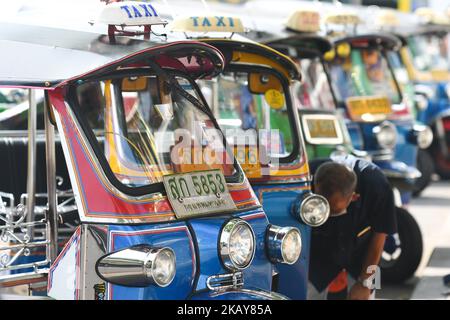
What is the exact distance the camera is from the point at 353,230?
698 cm

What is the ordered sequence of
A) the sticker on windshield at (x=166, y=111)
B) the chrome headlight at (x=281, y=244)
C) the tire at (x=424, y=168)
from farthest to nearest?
the tire at (x=424, y=168)
the sticker on windshield at (x=166, y=111)
the chrome headlight at (x=281, y=244)

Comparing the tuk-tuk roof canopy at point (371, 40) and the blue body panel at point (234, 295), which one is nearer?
the blue body panel at point (234, 295)

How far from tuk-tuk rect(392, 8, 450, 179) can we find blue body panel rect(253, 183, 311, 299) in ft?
26.1

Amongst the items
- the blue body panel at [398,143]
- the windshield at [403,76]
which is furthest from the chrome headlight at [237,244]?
the windshield at [403,76]

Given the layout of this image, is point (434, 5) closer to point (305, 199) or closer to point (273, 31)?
point (273, 31)

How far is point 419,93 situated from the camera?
595 inches

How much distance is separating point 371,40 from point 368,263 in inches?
200

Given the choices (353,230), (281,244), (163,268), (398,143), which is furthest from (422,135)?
(163,268)

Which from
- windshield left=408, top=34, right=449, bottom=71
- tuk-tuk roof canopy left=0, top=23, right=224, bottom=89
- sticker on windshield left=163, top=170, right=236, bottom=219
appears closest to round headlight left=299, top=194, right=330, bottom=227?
sticker on windshield left=163, top=170, right=236, bottom=219

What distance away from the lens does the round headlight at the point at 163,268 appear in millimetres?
4691

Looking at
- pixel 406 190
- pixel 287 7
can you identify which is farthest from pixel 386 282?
pixel 287 7

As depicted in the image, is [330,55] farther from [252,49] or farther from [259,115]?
[252,49]

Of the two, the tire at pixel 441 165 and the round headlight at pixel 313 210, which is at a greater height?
the tire at pixel 441 165

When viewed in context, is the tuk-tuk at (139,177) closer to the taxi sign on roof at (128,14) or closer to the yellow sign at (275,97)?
the taxi sign on roof at (128,14)
